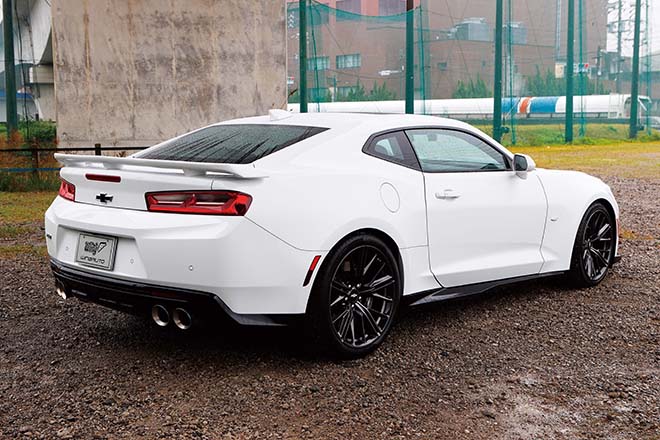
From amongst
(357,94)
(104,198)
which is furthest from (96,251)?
(357,94)

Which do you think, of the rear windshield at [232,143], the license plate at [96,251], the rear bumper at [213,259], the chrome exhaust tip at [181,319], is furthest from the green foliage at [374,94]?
the chrome exhaust tip at [181,319]

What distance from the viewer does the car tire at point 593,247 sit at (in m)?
6.66

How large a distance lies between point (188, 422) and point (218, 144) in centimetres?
192

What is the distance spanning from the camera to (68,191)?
5.05 m

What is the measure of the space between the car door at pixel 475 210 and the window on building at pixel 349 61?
1839 centimetres

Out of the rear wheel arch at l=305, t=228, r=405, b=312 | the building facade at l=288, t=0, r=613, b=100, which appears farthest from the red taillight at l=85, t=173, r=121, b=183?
the building facade at l=288, t=0, r=613, b=100

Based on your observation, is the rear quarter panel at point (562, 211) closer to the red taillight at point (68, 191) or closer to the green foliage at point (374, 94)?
the red taillight at point (68, 191)

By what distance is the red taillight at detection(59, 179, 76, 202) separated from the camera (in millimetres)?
4984

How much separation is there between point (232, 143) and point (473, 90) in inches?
943

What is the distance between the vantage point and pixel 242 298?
4.39 meters

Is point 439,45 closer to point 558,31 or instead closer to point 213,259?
point 558,31

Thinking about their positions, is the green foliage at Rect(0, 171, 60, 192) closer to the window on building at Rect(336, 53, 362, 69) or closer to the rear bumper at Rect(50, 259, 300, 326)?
the window on building at Rect(336, 53, 362, 69)

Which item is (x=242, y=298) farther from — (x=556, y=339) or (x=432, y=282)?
(x=556, y=339)

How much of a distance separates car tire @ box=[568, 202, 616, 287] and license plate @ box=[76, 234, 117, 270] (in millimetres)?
3632
